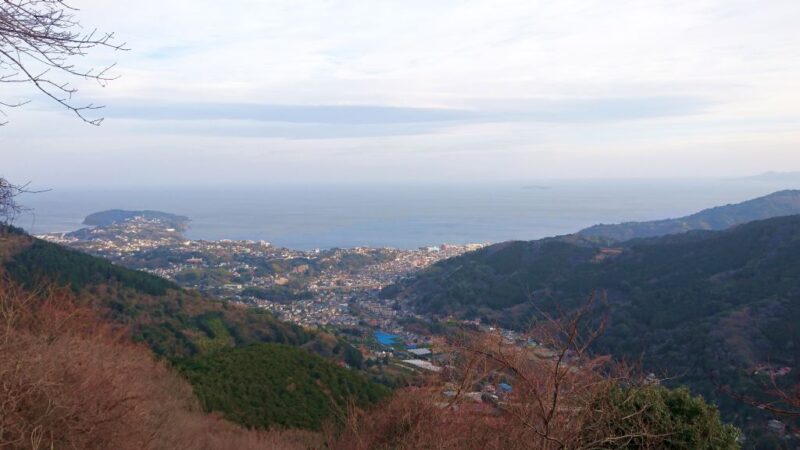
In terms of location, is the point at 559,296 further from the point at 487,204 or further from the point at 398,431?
the point at 487,204

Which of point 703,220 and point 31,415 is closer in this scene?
point 31,415

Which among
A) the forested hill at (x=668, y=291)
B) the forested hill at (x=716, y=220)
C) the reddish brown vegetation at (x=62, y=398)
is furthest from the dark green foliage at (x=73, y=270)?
the forested hill at (x=716, y=220)

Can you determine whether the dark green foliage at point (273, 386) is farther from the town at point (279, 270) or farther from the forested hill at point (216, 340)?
the town at point (279, 270)

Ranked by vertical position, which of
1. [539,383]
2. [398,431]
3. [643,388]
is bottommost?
[398,431]

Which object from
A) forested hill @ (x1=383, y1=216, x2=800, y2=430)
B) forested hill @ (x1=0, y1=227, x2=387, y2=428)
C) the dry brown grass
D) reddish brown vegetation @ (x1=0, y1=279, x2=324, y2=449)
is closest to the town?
forested hill @ (x1=383, y1=216, x2=800, y2=430)

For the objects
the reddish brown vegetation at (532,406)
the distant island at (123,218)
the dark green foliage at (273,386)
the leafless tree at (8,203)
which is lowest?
the dark green foliage at (273,386)

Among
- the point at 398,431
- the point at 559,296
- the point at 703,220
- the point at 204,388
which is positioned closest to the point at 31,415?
the point at 398,431

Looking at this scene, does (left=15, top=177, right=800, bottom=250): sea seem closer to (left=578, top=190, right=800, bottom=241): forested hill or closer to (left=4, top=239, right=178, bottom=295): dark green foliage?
(left=578, top=190, right=800, bottom=241): forested hill
